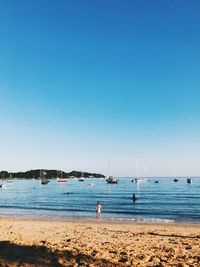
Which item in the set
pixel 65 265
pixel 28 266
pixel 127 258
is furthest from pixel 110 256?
pixel 28 266

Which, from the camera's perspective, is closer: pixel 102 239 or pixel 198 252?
pixel 198 252

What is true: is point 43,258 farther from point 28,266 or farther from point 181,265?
point 181,265

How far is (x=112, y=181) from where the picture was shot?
19412 centimetres

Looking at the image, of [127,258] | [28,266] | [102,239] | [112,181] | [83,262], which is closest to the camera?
[28,266]

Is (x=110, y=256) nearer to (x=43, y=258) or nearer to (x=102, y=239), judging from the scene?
(x=43, y=258)

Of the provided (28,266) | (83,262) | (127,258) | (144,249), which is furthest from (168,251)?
(28,266)

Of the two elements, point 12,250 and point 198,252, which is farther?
point 198,252

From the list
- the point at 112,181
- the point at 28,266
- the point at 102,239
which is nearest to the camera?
the point at 28,266

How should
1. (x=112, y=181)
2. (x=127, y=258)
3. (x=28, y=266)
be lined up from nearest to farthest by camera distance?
(x=28, y=266)
(x=127, y=258)
(x=112, y=181)

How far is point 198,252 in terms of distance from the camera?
53.8ft

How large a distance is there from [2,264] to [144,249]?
7.81 meters

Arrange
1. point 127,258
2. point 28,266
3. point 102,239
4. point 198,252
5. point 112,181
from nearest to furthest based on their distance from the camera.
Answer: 1. point 28,266
2. point 127,258
3. point 198,252
4. point 102,239
5. point 112,181

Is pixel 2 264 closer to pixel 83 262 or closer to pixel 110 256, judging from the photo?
pixel 83 262

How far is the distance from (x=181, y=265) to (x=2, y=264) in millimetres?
6763
